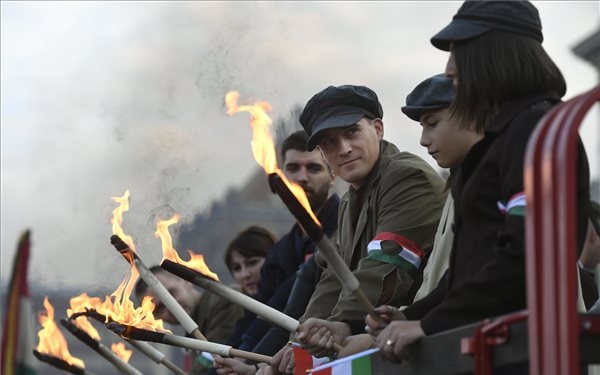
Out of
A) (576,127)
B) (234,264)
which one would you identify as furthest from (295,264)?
(576,127)

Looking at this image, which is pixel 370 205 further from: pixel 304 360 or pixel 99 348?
pixel 99 348

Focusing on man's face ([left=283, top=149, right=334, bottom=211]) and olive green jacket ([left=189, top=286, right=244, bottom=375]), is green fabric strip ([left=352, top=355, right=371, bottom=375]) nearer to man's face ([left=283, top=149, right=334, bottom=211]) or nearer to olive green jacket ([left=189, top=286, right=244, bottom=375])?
man's face ([left=283, top=149, right=334, bottom=211])

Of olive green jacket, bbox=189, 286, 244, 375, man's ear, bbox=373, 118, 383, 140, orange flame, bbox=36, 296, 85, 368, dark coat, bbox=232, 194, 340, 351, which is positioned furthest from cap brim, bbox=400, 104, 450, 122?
olive green jacket, bbox=189, 286, 244, 375

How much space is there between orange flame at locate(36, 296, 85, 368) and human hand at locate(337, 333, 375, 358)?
142 inches

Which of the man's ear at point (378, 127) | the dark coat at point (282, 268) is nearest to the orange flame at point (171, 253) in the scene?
the dark coat at point (282, 268)

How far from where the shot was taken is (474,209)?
12.4 feet

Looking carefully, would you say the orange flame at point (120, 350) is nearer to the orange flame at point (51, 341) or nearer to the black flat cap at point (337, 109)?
the orange flame at point (51, 341)

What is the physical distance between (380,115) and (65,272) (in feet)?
13.3

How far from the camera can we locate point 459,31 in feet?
12.9

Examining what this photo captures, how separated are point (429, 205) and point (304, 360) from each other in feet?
2.90

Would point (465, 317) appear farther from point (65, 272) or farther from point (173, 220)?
point (65, 272)

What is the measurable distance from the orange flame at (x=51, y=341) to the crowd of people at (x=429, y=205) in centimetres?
88

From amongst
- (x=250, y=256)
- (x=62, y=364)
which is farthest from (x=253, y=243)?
(x=62, y=364)

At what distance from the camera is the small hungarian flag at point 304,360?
15.4 ft
